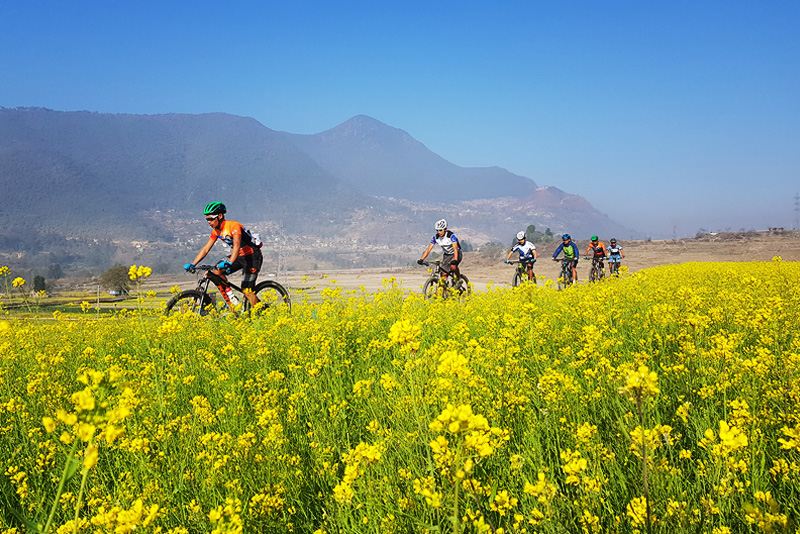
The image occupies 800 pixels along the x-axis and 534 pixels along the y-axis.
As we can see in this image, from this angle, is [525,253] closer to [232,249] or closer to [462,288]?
[462,288]

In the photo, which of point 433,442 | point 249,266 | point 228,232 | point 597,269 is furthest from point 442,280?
point 433,442

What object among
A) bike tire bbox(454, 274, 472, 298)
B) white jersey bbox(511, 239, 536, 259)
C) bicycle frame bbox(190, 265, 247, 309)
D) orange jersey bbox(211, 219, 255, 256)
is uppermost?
orange jersey bbox(211, 219, 255, 256)

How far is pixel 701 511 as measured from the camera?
5.90ft

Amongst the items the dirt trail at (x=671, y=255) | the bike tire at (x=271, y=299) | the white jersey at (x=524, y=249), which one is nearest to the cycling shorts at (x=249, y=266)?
the bike tire at (x=271, y=299)

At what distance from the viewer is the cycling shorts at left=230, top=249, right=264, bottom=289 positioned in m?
8.50

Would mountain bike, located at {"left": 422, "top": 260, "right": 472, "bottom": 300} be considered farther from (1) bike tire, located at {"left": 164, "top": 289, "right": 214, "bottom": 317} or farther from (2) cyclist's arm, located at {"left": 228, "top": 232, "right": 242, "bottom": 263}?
(1) bike tire, located at {"left": 164, "top": 289, "right": 214, "bottom": 317}

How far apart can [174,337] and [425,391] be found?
3.98m

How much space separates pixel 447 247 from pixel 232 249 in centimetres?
557

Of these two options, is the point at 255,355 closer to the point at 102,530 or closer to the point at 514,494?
the point at 102,530

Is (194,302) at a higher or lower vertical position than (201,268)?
lower

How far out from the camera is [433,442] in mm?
1478

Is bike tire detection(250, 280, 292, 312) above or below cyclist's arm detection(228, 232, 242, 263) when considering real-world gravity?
below

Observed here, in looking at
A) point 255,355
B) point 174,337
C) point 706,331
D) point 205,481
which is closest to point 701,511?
point 205,481

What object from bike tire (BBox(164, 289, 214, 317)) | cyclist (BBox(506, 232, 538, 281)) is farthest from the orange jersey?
cyclist (BBox(506, 232, 538, 281))
